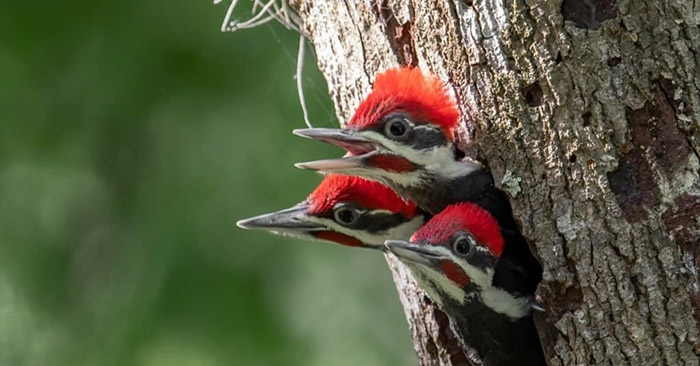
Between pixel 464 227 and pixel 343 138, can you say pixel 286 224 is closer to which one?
pixel 343 138

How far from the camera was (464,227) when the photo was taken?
2.90 metres

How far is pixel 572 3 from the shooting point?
2.88 metres

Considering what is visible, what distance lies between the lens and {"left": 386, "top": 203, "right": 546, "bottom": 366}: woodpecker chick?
2.88 metres

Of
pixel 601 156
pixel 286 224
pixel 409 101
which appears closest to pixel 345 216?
→ pixel 286 224

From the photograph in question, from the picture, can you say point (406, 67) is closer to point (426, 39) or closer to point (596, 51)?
point (426, 39)

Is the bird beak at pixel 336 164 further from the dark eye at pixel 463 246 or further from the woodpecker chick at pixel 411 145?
the dark eye at pixel 463 246

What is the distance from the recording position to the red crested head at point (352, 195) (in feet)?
10.3

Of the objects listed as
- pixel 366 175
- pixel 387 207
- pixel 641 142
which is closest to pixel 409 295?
pixel 387 207

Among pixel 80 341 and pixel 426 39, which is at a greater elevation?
pixel 426 39

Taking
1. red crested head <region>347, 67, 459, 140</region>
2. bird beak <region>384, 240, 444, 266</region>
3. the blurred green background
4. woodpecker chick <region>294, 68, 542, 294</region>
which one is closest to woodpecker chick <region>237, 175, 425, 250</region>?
woodpecker chick <region>294, 68, 542, 294</region>

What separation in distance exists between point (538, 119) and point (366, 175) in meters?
0.46

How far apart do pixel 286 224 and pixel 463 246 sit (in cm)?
52

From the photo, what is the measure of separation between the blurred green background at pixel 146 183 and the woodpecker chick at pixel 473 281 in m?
2.14

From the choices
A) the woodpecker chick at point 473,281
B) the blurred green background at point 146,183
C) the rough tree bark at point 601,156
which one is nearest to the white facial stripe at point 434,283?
the woodpecker chick at point 473,281
